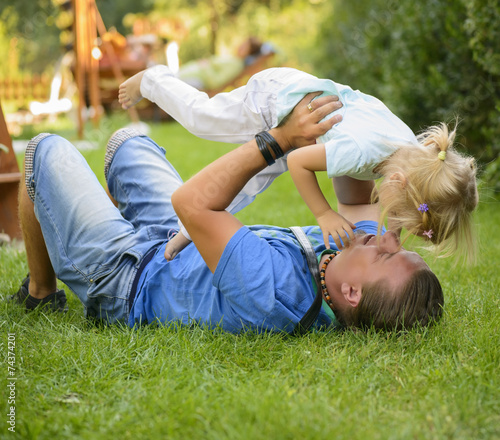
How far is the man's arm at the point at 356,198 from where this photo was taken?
2.47m

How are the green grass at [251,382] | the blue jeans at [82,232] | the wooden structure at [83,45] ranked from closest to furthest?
the green grass at [251,382], the blue jeans at [82,232], the wooden structure at [83,45]

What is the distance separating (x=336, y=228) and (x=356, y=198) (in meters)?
0.44

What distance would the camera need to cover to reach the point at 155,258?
2342 mm

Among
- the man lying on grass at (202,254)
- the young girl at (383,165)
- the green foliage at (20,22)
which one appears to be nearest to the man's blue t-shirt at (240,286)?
the man lying on grass at (202,254)

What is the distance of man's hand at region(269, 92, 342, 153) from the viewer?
2.18 m

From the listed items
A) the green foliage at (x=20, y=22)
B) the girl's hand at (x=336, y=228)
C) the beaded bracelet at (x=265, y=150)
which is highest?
the green foliage at (x=20, y=22)

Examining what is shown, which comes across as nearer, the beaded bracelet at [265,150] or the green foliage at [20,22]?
the beaded bracelet at [265,150]

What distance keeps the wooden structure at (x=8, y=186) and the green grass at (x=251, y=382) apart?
1482 mm

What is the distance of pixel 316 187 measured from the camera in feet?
6.98

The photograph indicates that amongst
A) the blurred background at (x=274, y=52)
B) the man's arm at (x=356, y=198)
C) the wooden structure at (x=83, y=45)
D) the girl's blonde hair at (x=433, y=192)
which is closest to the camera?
the girl's blonde hair at (x=433, y=192)

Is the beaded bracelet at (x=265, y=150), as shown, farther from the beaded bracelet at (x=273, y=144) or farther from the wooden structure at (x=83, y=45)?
the wooden structure at (x=83, y=45)

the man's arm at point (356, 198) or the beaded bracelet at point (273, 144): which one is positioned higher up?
the beaded bracelet at point (273, 144)

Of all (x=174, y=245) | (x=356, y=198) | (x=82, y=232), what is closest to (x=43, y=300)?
(x=82, y=232)

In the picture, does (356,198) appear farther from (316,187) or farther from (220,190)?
(220,190)
